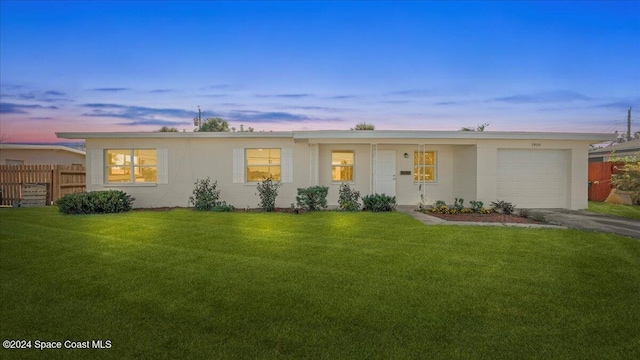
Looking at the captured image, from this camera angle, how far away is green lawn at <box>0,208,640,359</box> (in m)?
3.08

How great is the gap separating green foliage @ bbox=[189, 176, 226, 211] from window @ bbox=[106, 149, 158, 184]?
1736 millimetres

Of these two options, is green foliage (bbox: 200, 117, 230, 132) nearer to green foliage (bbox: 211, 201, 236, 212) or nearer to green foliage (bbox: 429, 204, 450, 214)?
green foliage (bbox: 211, 201, 236, 212)

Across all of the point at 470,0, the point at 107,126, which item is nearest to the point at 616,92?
the point at 470,0

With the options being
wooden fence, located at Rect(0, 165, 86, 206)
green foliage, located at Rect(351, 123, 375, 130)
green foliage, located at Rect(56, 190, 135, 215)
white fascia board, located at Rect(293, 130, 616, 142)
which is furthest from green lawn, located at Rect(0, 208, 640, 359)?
green foliage, located at Rect(351, 123, 375, 130)

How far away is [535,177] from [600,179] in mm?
6927

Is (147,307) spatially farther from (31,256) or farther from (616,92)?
(616,92)

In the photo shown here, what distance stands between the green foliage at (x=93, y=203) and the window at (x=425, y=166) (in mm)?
10448

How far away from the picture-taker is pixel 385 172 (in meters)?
13.7

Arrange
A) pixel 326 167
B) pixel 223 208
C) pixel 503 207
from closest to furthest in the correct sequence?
1. pixel 503 207
2. pixel 223 208
3. pixel 326 167

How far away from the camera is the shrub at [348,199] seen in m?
12.2

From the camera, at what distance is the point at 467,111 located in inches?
710

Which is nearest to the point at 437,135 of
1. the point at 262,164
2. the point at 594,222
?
the point at 594,222

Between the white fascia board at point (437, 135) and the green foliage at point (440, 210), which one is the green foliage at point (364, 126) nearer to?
the white fascia board at point (437, 135)

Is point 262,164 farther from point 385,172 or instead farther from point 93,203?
point 93,203
